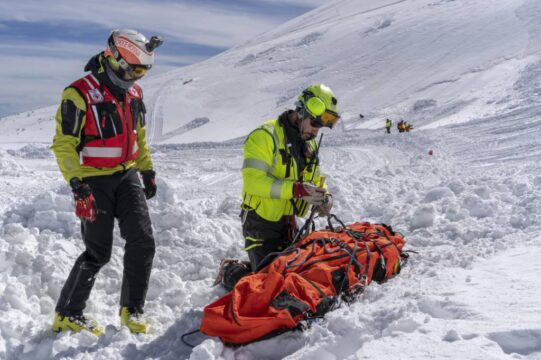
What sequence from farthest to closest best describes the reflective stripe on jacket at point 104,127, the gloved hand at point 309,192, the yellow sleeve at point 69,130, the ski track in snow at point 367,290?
1. the gloved hand at point 309,192
2. the reflective stripe on jacket at point 104,127
3. the yellow sleeve at point 69,130
4. the ski track in snow at point 367,290

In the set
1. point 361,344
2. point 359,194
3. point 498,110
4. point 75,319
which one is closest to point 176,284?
point 75,319

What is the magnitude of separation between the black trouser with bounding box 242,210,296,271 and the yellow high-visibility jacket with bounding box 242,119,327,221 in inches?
2.9

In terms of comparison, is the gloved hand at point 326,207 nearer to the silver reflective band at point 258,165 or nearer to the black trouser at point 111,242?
the silver reflective band at point 258,165

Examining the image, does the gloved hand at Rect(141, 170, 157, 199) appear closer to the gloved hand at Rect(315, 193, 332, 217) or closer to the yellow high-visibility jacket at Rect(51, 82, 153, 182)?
A: the yellow high-visibility jacket at Rect(51, 82, 153, 182)

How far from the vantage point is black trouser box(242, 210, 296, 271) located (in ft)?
16.7

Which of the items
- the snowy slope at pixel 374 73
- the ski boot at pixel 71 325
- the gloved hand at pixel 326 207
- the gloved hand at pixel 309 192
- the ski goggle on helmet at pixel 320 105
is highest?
the snowy slope at pixel 374 73

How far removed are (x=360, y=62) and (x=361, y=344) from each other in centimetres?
3997

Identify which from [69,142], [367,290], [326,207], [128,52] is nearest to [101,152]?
[69,142]

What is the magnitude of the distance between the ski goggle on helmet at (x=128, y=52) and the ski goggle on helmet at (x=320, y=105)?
4.37 feet

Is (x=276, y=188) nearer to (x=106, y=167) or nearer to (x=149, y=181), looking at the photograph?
(x=149, y=181)

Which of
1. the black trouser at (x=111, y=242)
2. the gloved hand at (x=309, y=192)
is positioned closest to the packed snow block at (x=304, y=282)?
the gloved hand at (x=309, y=192)

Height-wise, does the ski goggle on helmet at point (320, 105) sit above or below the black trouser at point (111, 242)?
above

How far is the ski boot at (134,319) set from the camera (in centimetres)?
425

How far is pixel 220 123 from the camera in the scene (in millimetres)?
35031
